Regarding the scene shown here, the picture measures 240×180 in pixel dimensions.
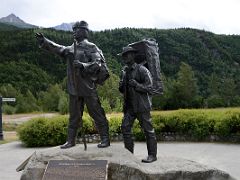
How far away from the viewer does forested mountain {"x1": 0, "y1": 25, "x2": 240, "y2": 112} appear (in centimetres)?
4034

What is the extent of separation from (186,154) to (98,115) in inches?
217

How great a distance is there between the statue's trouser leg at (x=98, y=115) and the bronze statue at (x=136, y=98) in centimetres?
37

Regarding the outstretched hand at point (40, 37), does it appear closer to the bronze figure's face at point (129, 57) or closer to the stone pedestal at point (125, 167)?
the bronze figure's face at point (129, 57)

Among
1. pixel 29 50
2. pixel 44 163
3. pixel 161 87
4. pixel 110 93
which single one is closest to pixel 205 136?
pixel 161 87

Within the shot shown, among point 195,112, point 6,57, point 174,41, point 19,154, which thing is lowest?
point 19,154

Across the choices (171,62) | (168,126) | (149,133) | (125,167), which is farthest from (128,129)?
(171,62)

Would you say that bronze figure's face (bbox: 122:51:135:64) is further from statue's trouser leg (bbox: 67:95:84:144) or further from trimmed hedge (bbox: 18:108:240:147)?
trimmed hedge (bbox: 18:108:240:147)

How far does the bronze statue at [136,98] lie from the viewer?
26.9 ft

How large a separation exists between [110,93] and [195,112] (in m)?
11.4

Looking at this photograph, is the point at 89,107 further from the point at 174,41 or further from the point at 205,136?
the point at 174,41

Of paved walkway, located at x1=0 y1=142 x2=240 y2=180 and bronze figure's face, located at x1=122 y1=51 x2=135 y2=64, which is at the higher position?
bronze figure's face, located at x1=122 y1=51 x2=135 y2=64

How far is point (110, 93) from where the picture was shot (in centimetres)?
2759

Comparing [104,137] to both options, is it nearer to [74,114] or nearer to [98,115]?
[98,115]

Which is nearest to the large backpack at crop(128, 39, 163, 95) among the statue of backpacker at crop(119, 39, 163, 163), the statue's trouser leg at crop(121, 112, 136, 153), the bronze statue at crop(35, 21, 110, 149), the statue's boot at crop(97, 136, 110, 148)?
the statue of backpacker at crop(119, 39, 163, 163)
